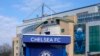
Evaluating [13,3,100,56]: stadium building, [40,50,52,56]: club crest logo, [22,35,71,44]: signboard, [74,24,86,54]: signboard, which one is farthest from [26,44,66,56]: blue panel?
[74,24,86,54]: signboard

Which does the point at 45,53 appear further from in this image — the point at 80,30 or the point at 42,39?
the point at 80,30

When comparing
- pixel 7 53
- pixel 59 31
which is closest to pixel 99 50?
pixel 59 31

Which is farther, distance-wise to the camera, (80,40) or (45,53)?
(80,40)

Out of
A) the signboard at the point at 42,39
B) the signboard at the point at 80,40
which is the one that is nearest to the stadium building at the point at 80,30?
the signboard at the point at 80,40

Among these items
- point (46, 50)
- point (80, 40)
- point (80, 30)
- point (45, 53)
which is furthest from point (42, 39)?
point (80, 30)

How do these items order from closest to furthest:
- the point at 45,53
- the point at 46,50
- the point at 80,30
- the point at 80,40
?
1. the point at 45,53
2. the point at 46,50
3. the point at 80,40
4. the point at 80,30

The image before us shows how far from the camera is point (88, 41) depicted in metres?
68.6

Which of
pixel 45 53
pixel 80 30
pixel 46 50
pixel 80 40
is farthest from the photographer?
pixel 80 30

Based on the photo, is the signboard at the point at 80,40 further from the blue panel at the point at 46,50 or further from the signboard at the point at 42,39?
the signboard at the point at 42,39

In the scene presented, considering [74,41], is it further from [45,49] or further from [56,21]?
[45,49]

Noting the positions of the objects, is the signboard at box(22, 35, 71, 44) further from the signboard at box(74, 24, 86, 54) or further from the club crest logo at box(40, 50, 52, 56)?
the signboard at box(74, 24, 86, 54)

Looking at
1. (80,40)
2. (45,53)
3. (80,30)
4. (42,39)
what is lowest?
(45,53)

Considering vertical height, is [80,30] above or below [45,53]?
above

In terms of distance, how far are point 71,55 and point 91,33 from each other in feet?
20.6
